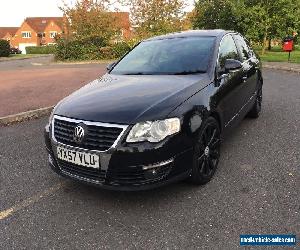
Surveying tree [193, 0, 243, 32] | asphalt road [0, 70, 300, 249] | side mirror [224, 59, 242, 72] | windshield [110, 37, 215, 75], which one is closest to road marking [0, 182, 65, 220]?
asphalt road [0, 70, 300, 249]

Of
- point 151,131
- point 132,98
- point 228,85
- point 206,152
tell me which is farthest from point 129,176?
point 228,85

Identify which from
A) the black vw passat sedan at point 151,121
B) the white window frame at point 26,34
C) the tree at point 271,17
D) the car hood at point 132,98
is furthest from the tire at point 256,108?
the white window frame at point 26,34

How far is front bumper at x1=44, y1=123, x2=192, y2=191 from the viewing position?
316 centimetres

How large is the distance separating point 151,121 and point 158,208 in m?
0.89

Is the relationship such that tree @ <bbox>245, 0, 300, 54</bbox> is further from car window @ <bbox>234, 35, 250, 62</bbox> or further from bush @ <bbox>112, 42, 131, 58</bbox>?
car window @ <bbox>234, 35, 250, 62</bbox>

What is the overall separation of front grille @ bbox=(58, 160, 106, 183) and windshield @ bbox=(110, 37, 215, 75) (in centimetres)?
162

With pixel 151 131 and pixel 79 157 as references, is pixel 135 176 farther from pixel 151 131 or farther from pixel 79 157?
pixel 79 157

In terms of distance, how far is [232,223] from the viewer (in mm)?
3146

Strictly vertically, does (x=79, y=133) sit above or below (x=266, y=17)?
below

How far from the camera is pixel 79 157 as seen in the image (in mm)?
3350

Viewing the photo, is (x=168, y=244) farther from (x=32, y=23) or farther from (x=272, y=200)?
(x=32, y=23)

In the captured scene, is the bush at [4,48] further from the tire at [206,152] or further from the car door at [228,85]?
the tire at [206,152]

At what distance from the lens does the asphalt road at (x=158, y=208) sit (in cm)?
301

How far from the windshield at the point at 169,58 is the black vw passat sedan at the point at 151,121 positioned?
0.05 feet
